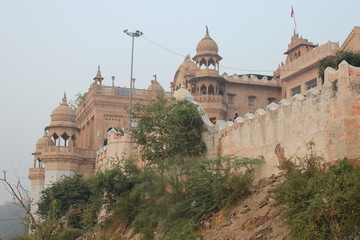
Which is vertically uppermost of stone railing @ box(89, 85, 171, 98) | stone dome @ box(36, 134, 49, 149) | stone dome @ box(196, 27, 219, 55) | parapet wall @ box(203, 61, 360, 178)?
stone dome @ box(196, 27, 219, 55)

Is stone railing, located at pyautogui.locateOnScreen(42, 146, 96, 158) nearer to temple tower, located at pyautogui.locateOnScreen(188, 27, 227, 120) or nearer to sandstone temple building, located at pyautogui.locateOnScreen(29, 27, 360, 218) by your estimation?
sandstone temple building, located at pyautogui.locateOnScreen(29, 27, 360, 218)

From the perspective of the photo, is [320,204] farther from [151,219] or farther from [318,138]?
[151,219]

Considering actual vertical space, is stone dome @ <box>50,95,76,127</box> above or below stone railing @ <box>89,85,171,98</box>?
below

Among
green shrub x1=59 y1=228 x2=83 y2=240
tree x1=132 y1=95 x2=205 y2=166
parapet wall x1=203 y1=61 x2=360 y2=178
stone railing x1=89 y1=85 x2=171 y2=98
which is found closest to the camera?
parapet wall x1=203 y1=61 x2=360 y2=178

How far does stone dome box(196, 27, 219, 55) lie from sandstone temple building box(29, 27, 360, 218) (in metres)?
0.06

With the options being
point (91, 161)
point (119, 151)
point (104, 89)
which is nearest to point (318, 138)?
point (119, 151)

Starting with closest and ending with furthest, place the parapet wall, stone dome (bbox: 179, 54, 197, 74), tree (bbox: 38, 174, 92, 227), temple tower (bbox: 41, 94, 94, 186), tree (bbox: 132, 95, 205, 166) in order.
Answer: the parapet wall
tree (bbox: 132, 95, 205, 166)
tree (bbox: 38, 174, 92, 227)
temple tower (bbox: 41, 94, 94, 186)
stone dome (bbox: 179, 54, 197, 74)

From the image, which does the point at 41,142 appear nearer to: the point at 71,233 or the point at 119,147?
the point at 119,147

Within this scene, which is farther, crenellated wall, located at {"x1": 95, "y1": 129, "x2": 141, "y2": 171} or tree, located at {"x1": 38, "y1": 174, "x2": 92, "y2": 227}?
crenellated wall, located at {"x1": 95, "y1": 129, "x2": 141, "y2": 171}

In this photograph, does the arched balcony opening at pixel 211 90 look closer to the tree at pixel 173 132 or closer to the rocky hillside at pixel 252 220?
the tree at pixel 173 132

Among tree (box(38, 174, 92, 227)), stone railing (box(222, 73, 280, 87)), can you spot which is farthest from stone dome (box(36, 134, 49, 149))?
stone railing (box(222, 73, 280, 87))

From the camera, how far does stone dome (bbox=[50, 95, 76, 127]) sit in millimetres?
34906

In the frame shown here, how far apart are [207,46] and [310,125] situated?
2099 centimetres

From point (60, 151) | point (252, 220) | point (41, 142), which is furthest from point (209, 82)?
point (252, 220)
